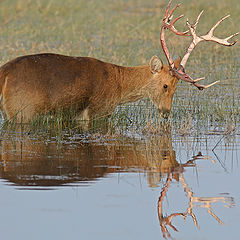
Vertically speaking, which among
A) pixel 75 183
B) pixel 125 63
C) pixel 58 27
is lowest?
pixel 75 183

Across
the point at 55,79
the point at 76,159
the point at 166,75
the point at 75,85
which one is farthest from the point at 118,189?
the point at 166,75

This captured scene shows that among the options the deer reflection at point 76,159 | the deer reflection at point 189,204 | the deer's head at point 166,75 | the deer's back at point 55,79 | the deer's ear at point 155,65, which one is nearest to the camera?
the deer reflection at point 189,204

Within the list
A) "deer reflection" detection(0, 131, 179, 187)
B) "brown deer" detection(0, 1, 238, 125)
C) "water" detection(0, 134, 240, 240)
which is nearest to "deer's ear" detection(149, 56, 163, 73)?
"brown deer" detection(0, 1, 238, 125)

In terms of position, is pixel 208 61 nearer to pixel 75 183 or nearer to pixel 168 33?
pixel 168 33

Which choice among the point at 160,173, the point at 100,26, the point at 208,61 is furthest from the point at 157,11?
the point at 160,173

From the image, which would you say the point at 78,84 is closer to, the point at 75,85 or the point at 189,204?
the point at 75,85

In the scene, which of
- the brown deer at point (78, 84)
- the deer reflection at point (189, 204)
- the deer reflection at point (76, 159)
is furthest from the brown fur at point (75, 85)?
the deer reflection at point (189, 204)

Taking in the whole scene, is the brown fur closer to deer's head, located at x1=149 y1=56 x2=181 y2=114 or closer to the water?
deer's head, located at x1=149 y1=56 x2=181 y2=114

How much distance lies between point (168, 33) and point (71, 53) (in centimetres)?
281

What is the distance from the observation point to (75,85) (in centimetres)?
1023

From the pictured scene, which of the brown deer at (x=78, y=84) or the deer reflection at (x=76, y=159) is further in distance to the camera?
the brown deer at (x=78, y=84)

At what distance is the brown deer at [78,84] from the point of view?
31.4 ft

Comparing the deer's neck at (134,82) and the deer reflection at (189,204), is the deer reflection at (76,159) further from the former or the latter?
the deer's neck at (134,82)

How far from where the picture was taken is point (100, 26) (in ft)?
65.1
